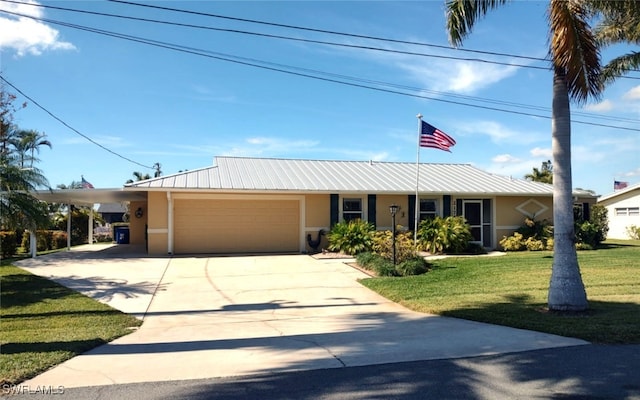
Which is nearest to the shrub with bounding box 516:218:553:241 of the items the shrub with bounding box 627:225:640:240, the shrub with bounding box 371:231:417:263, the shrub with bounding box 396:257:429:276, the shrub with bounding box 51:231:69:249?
the shrub with bounding box 371:231:417:263

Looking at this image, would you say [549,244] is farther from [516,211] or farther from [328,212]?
[328,212]

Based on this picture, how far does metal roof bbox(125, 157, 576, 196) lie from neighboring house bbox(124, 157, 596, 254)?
0.04 m

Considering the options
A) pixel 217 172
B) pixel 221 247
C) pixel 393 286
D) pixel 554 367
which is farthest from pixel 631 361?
pixel 217 172

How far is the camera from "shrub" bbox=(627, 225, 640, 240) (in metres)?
29.9

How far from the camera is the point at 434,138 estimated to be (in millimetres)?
18188

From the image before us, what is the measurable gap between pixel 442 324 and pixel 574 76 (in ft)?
16.1

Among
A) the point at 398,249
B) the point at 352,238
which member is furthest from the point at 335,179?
the point at 398,249

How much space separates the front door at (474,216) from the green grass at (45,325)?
16177 mm

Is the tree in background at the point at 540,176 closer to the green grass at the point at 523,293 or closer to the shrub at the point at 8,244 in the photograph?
the green grass at the point at 523,293

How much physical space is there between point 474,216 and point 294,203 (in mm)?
8242

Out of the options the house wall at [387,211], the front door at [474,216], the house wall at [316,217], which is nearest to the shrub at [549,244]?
the front door at [474,216]

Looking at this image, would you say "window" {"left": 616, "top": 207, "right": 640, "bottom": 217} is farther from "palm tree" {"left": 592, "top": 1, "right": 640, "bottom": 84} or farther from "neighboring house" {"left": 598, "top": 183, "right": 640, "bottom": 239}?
"palm tree" {"left": 592, "top": 1, "right": 640, "bottom": 84}

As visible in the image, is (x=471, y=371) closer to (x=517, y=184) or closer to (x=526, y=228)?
(x=526, y=228)

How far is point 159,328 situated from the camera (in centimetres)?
800
